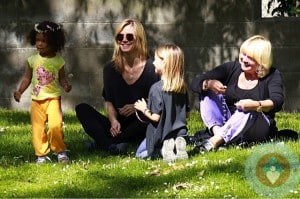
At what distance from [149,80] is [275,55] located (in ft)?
10.5

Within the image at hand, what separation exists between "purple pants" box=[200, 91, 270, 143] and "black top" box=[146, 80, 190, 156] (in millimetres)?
479

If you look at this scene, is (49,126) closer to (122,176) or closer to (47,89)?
(47,89)

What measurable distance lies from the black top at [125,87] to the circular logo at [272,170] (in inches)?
52.4

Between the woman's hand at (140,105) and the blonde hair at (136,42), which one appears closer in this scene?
the woman's hand at (140,105)

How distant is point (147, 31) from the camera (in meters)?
10.6

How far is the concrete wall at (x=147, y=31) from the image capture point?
10422mm

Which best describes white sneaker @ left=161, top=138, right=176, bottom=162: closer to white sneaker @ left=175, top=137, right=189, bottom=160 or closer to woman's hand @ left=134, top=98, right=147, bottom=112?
white sneaker @ left=175, top=137, right=189, bottom=160

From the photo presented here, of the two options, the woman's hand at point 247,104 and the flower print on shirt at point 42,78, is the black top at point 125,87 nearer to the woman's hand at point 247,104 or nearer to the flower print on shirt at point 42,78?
the flower print on shirt at point 42,78

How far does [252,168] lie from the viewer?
6586 mm

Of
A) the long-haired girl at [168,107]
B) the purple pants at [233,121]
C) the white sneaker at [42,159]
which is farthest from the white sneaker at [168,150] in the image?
the white sneaker at [42,159]

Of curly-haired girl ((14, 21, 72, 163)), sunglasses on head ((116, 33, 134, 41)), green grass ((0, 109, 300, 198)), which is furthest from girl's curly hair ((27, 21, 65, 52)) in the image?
green grass ((0, 109, 300, 198))

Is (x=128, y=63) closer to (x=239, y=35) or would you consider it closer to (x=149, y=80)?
(x=149, y=80)

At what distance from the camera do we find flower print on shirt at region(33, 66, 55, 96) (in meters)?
7.07

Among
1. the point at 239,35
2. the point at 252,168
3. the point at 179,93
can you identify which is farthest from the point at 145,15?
the point at 252,168
